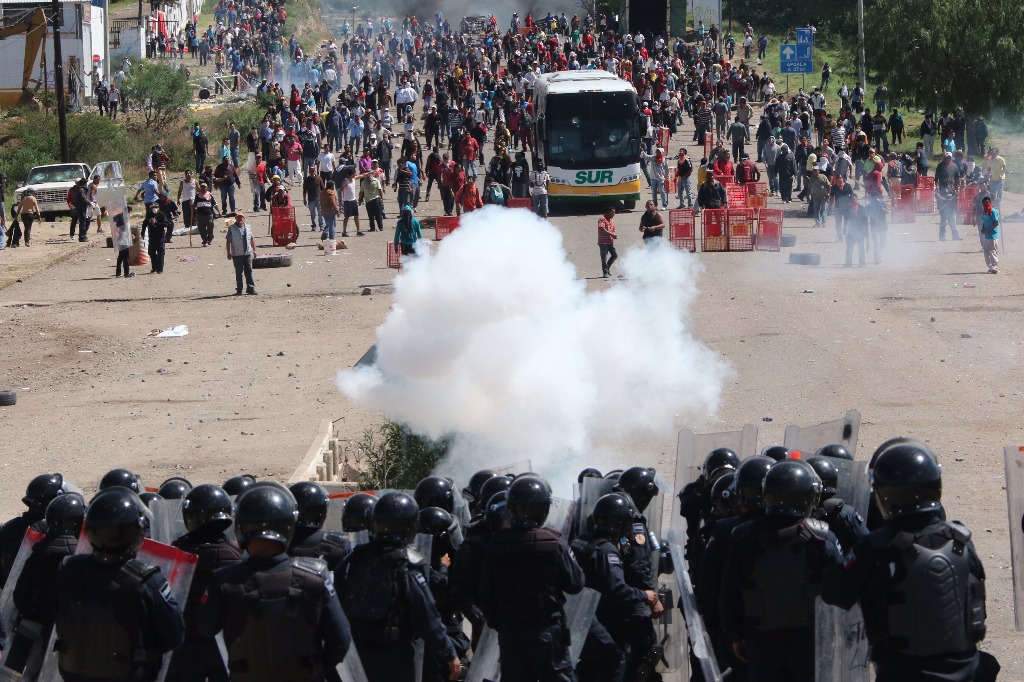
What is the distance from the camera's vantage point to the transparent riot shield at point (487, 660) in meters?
6.33

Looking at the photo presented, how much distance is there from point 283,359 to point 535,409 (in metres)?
6.99

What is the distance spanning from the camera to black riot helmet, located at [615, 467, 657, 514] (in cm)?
740

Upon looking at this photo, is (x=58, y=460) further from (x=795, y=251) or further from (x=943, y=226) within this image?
(x=943, y=226)

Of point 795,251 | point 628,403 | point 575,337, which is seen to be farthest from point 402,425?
point 795,251

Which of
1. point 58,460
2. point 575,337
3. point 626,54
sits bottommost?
point 58,460

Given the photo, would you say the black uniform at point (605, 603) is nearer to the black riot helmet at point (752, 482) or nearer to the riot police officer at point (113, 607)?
the black riot helmet at point (752, 482)

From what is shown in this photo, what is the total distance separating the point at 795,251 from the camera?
25.2 metres

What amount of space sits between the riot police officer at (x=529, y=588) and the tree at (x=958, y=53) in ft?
101

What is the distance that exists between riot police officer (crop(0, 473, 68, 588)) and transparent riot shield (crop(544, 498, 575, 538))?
2494 millimetres

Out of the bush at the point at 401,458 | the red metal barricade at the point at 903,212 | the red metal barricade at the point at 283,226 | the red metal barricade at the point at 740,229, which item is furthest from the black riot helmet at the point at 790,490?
the red metal barricade at the point at 903,212

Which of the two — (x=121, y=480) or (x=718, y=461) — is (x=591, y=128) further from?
(x=121, y=480)

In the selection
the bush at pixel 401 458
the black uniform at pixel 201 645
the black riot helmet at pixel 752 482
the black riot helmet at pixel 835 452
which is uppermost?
the black riot helmet at pixel 752 482

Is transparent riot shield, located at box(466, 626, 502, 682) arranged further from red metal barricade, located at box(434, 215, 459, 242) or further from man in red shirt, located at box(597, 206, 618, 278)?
red metal barricade, located at box(434, 215, 459, 242)

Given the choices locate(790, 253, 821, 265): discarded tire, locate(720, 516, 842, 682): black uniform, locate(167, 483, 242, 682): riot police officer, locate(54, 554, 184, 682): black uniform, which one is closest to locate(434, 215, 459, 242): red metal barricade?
locate(790, 253, 821, 265): discarded tire
